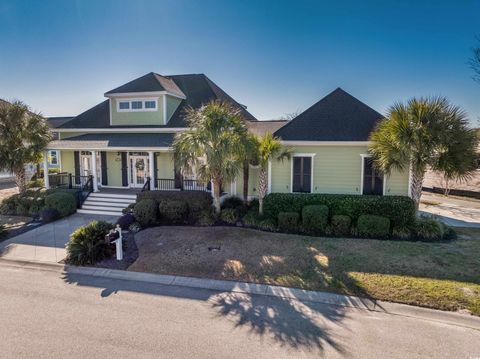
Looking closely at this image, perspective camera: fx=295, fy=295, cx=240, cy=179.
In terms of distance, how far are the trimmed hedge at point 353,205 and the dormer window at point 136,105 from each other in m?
10.9

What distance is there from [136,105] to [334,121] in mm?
12843

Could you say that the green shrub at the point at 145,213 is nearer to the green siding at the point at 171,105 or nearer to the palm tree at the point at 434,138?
the green siding at the point at 171,105

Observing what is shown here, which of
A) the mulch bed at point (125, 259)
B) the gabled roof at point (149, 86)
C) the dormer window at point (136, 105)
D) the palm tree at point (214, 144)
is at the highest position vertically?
the gabled roof at point (149, 86)

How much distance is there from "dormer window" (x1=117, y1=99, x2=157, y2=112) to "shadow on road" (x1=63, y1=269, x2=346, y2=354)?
1356 cm

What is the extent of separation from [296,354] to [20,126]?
62.2 ft

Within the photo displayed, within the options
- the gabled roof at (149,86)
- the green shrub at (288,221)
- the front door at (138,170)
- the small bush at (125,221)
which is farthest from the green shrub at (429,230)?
the gabled roof at (149,86)

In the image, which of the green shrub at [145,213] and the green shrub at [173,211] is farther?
the green shrub at [173,211]

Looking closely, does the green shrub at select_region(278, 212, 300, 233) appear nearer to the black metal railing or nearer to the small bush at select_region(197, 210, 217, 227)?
the small bush at select_region(197, 210, 217, 227)

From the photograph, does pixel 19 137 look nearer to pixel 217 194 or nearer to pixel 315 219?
pixel 217 194

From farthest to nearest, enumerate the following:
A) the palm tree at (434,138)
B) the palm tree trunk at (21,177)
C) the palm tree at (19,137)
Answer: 1. the palm tree trunk at (21,177)
2. the palm tree at (19,137)
3. the palm tree at (434,138)

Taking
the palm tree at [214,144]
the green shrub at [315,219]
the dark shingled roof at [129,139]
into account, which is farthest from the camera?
the dark shingled roof at [129,139]

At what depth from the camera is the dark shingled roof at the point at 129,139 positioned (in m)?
17.5

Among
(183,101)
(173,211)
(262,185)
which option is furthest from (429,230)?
(183,101)

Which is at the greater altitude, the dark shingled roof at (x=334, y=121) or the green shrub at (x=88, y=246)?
the dark shingled roof at (x=334, y=121)
